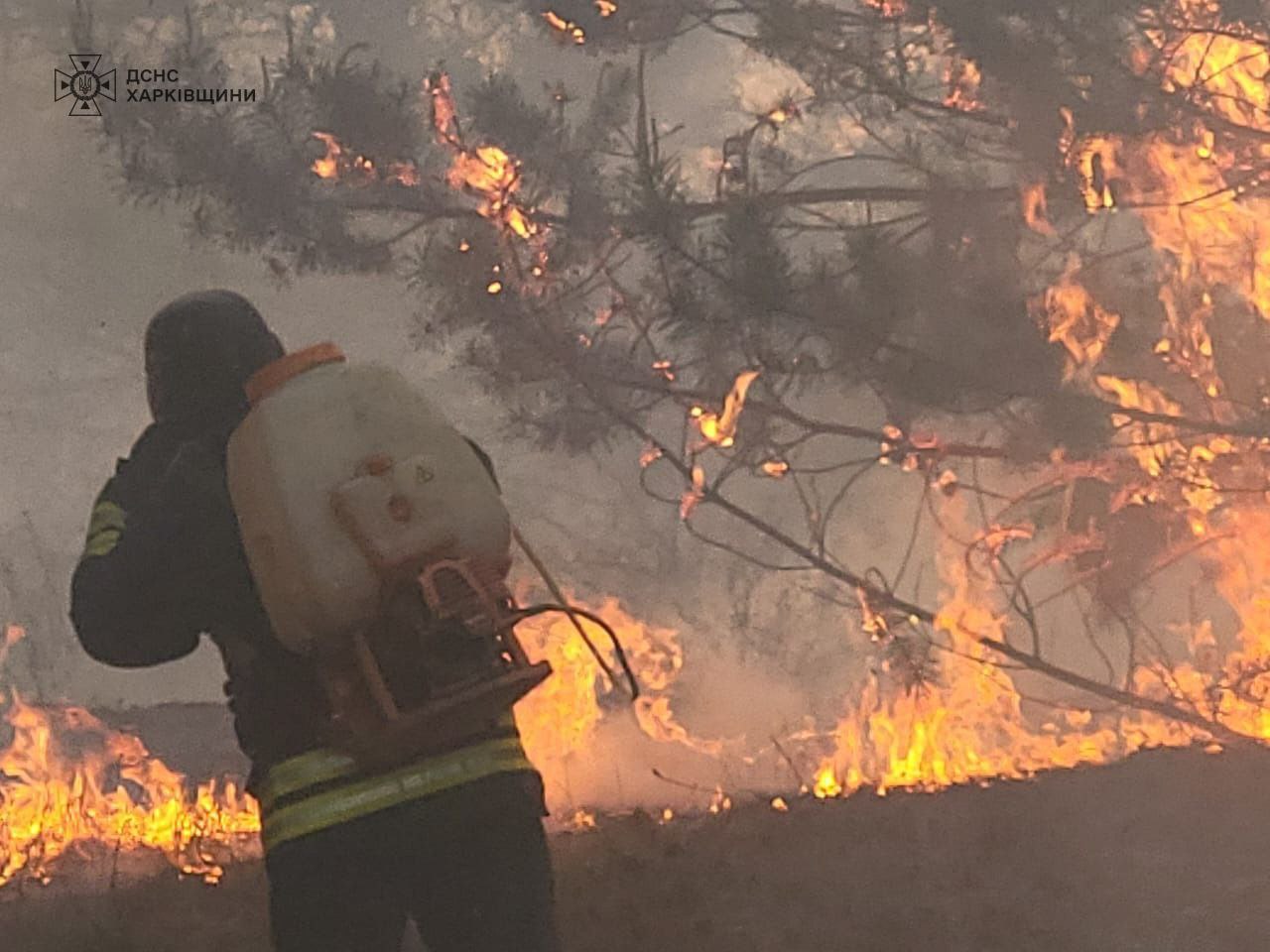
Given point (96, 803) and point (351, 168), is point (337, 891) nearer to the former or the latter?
point (96, 803)

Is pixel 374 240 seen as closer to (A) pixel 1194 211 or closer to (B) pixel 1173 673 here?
(A) pixel 1194 211

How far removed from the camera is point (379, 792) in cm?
150

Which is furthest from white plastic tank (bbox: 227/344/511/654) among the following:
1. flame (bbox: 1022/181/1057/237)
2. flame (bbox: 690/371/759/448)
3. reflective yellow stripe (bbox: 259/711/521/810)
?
flame (bbox: 1022/181/1057/237)

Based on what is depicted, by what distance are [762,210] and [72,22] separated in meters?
1.31

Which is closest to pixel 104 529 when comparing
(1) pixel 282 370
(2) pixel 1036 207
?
(1) pixel 282 370

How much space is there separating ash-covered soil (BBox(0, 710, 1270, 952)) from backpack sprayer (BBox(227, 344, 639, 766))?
0.77 m

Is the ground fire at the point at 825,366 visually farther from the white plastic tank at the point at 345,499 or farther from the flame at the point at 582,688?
the white plastic tank at the point at 345,499

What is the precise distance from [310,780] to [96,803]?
1.22m

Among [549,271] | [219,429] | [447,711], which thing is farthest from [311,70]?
[447,711]

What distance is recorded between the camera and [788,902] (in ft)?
7.20

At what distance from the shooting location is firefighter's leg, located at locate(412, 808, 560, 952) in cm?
150

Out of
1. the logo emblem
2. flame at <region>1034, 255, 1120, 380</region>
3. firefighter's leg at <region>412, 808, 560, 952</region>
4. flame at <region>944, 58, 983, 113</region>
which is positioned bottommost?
firefighter's leg at <region>412, 808, 560, 952</region>

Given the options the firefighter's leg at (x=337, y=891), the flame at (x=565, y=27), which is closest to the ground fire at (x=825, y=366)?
the flame at (x=565, y=27)

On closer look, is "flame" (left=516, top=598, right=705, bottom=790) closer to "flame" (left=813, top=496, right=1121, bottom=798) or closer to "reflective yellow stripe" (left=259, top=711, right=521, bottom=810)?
"flame" (left=813, top=496, right=1121, bottom=798)
